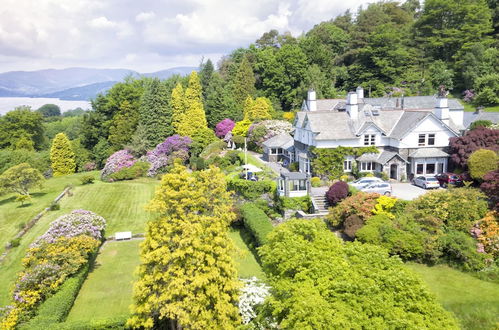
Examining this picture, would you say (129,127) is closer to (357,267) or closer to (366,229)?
(366,229)

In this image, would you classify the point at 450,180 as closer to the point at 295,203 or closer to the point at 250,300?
the point at 295,203

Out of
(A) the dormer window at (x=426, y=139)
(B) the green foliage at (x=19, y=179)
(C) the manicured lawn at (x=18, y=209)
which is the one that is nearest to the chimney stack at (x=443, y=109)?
(A) the dormer window at (x=426, y=139)

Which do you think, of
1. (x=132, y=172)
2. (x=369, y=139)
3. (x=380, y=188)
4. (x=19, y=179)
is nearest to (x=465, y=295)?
(x=380, y=188)

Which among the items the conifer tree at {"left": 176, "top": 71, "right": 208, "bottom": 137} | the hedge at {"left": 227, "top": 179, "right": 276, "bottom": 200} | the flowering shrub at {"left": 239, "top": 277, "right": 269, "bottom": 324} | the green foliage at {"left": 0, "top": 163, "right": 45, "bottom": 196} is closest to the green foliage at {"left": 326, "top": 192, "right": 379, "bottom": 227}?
the hedge at {"left": 227, "top": 179, "right": 276, "bottom": 200}

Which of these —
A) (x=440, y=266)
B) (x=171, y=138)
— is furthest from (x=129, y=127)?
(x=440, y=266)

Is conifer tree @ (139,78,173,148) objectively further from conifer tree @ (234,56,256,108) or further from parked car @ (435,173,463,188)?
parked car @ (435,173,463,188)

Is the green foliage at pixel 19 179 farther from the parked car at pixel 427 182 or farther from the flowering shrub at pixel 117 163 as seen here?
the parked car at pixel 427 182
